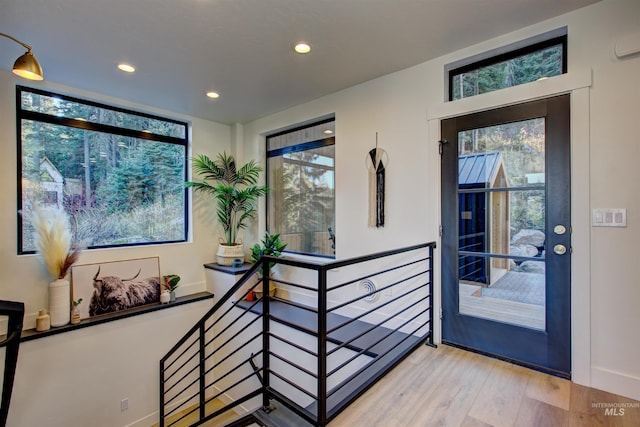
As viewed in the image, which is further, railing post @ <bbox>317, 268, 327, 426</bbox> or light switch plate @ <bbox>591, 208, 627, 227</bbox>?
light switch plate @ <bbox>591, 208, 627, 227</bbox>

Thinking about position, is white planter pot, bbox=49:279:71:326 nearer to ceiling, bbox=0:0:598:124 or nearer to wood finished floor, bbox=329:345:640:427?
ceiling, bbox=0:0:598:124

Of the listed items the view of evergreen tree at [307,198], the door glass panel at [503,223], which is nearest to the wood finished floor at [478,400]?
the door glass panel at [503,223]

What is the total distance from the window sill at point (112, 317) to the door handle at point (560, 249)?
12.9 ft

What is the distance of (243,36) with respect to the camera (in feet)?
7.82

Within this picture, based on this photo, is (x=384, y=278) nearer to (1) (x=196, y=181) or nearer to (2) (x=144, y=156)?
(1) (x=196, y=181)

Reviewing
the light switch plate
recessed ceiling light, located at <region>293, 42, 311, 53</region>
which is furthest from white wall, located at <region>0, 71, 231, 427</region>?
the light switch plate

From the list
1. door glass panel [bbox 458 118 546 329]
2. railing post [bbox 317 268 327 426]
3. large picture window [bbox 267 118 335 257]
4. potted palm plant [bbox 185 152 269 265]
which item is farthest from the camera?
potted palm plant [bbox 185 152 269 265]

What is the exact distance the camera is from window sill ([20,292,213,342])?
2.92 m

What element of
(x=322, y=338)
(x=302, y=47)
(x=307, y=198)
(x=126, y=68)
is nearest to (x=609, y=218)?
(x=322, y=338)

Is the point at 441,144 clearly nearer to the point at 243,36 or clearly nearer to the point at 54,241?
the point at 243,36

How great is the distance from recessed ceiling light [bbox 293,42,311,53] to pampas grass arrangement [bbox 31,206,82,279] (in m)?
2.90

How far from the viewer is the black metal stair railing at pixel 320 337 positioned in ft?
5.93

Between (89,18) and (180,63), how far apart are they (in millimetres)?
744

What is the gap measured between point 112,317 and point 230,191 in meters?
2.04
